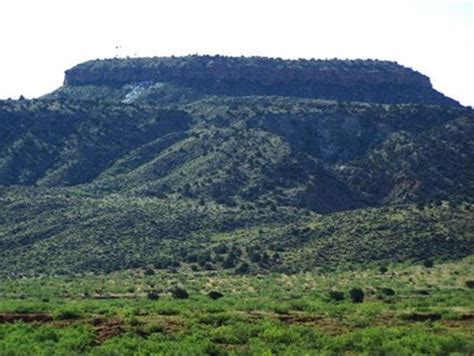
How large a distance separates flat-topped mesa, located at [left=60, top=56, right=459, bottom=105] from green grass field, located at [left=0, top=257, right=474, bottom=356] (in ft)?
377

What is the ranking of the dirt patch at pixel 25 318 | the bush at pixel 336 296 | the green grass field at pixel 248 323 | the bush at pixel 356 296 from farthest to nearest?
the bush at pixel 336 296 → the bush at pixel 356 296 → the dirt patch at pixel 25 318 → the green grass field at pixel 248 323

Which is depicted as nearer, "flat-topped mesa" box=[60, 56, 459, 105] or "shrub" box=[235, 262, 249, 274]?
"shrub" box=[235, 262, 249, 274]

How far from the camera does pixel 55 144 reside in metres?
132

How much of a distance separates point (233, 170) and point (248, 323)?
77124 mm

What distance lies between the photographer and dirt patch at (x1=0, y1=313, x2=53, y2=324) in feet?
125

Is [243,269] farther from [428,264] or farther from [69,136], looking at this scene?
[69,136]

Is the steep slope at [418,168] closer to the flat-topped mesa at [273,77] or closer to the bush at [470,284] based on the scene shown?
the bush at [470,284]

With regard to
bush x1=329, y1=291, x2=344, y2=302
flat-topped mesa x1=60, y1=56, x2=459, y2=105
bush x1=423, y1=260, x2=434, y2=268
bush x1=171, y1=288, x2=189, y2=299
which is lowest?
bush x1=171, y1=288, x2=189, y2=299

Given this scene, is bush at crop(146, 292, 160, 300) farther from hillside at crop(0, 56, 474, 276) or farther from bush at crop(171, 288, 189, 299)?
hillside at crop(0, 56, 474, 276)

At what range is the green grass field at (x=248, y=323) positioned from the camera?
1277 inches

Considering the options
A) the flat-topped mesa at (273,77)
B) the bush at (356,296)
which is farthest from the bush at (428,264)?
the flat-topped mesa at (273,77)

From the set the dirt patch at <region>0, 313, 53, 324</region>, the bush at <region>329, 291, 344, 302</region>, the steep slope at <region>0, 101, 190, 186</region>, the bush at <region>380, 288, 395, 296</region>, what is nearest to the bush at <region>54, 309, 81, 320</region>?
the dirt patch at <region>0, 313, 53, 324</region>

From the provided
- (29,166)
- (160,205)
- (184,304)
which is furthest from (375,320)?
(29,166)

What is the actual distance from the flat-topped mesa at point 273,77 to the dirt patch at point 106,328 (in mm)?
136066
